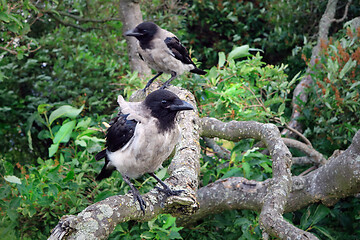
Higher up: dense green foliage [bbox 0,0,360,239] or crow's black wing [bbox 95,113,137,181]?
crow's black wing [bbox 95,113,137,181]

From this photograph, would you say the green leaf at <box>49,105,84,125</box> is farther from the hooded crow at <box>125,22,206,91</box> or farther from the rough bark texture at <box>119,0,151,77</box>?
the rough bark texture at <box>119,0,151,77</box>

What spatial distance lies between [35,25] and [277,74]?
13.2 ft

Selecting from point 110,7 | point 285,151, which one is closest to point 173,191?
point 285,151

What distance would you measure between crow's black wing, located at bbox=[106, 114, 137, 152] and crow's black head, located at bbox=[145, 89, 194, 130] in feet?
0.52

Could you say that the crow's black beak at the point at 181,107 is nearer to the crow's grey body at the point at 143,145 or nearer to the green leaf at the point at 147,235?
the crow's grey body at the point at 143,145

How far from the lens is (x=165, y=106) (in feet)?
8.41

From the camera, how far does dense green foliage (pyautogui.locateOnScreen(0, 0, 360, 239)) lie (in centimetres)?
323

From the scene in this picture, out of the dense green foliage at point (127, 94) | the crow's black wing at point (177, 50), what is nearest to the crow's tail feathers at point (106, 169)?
the dense green foliage at point (127, 94)

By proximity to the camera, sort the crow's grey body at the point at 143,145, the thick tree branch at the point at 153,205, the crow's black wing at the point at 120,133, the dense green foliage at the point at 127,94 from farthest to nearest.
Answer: the dense green foliage at the point at 127,94
the crow's black wing at the point at 120,133
the crow's grey body at the point at 143,145
the thick tree branch at the point at 153,205

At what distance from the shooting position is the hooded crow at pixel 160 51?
159 inches

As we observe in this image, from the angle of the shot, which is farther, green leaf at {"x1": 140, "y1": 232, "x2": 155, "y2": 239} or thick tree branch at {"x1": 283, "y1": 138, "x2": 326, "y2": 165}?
thick tree branch at {"x1": 283, "y1": 138, "x2": 326, "y2": 165}

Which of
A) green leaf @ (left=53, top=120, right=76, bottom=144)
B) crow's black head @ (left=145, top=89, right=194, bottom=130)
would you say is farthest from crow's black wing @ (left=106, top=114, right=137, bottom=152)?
green leaf @ (left=53, top=120, right=76, bottom=144)

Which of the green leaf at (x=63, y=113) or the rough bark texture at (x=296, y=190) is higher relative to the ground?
the green leaf at (x=63, y=113)

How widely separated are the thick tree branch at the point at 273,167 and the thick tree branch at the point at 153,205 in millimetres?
224
